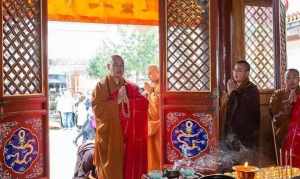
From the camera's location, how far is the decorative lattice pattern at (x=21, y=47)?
14.7 feet

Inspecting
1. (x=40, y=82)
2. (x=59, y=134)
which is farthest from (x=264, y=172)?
(x=59, y=134)

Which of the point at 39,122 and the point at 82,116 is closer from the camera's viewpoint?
the point at 39,122

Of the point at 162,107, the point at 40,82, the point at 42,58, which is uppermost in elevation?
Result: the point at 42,58

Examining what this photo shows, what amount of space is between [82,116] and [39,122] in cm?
598

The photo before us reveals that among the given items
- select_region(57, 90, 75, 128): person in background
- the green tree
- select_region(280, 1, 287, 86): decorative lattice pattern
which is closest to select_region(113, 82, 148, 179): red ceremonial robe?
select_region(280, 1, 287, 86): decorative lattice pattern

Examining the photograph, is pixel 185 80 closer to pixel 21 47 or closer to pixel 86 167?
pixel 86 167

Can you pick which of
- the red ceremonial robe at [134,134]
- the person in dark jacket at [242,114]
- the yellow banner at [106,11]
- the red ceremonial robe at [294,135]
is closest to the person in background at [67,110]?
the yellow banner at [106,11]

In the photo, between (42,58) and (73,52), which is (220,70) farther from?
(73,52)

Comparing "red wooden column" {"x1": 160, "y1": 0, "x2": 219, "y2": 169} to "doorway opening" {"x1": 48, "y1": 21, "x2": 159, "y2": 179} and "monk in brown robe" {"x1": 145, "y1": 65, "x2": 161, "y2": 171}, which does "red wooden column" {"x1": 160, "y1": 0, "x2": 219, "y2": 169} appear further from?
"doorway opening" {"x1": 48, "y1": 21, "x2": 159, "y2": 179}

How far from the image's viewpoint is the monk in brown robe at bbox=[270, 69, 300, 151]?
452 cm

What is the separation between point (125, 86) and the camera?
15.8 feet

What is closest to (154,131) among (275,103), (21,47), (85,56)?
(275,103)

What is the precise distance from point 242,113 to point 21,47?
267cm

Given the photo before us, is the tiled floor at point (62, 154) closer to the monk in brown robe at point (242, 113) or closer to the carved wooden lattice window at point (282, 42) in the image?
the monk in brown robe at point (242, 113)
